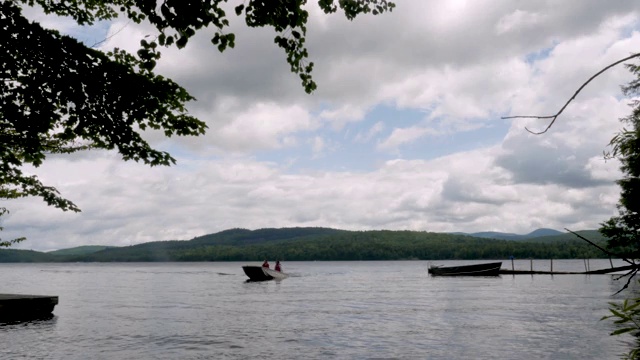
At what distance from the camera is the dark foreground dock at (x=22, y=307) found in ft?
83.4

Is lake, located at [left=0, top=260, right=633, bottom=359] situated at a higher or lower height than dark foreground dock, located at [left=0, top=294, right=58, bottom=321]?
lower

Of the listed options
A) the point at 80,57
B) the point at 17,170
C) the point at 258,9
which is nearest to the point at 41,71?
the point at 80,57

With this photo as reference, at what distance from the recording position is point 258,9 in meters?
6.98

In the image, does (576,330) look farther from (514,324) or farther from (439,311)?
(439,311)

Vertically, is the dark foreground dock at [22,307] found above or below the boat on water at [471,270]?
above

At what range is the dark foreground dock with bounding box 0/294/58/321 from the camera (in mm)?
25413

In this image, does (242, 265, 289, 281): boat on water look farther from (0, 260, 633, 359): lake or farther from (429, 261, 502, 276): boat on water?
(0, 260, 633, 359): lake

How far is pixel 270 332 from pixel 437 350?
9368 millimetres

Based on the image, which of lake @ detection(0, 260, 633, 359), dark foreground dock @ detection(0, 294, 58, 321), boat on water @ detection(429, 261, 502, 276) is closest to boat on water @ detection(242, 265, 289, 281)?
boat on water @ detection(429, 261, 502, 276)

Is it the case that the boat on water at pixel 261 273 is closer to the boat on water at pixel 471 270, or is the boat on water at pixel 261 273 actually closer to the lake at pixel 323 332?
the boat on water at pixel 471 270

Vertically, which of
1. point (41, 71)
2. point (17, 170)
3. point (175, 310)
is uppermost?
point (41, 71)

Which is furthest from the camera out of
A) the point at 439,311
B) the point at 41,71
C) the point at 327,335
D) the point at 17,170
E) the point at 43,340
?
the point at 439,311

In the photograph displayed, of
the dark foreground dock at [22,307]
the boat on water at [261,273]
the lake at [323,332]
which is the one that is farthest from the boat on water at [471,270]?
the dark foreground dock at [22,307]

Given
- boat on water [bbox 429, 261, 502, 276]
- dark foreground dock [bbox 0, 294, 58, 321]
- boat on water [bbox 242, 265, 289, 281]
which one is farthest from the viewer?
boat on water [bbox 429, 261, 502, 276]
